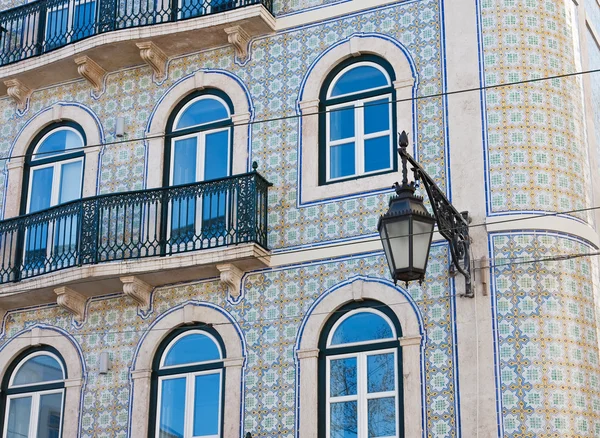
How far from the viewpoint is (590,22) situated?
19.9 m

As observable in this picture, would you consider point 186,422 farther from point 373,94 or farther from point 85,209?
point 373,94

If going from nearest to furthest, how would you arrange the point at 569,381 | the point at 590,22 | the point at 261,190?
the point at 569,381, the point at 261,190, the point at 590,22

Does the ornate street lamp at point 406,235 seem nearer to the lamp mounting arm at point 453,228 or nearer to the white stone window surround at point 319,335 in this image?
the lamp mounting arm at point 453,228

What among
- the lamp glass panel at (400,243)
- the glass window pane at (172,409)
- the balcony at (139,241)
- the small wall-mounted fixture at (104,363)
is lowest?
the glass window pane at (172,409)

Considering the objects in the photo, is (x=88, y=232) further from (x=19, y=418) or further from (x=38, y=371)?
(x=19, y=418)

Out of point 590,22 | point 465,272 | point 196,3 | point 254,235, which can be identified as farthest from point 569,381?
point 196,3

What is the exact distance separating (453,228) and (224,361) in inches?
153

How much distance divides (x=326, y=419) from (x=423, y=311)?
1.87m

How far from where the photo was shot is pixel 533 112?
57.3 ft

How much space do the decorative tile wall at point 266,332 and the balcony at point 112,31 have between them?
3756 millimetres

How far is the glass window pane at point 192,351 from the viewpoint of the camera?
1833 centimetres

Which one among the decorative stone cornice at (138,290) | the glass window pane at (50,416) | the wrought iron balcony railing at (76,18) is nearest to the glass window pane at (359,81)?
the wrought iron balcony railing at (76,18)

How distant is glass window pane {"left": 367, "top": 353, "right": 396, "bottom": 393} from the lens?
1691 cm

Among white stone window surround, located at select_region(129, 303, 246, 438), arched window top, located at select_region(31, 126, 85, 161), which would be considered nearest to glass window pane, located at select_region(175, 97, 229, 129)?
arched window top, located at select_region(31, 126, 85, 161)
